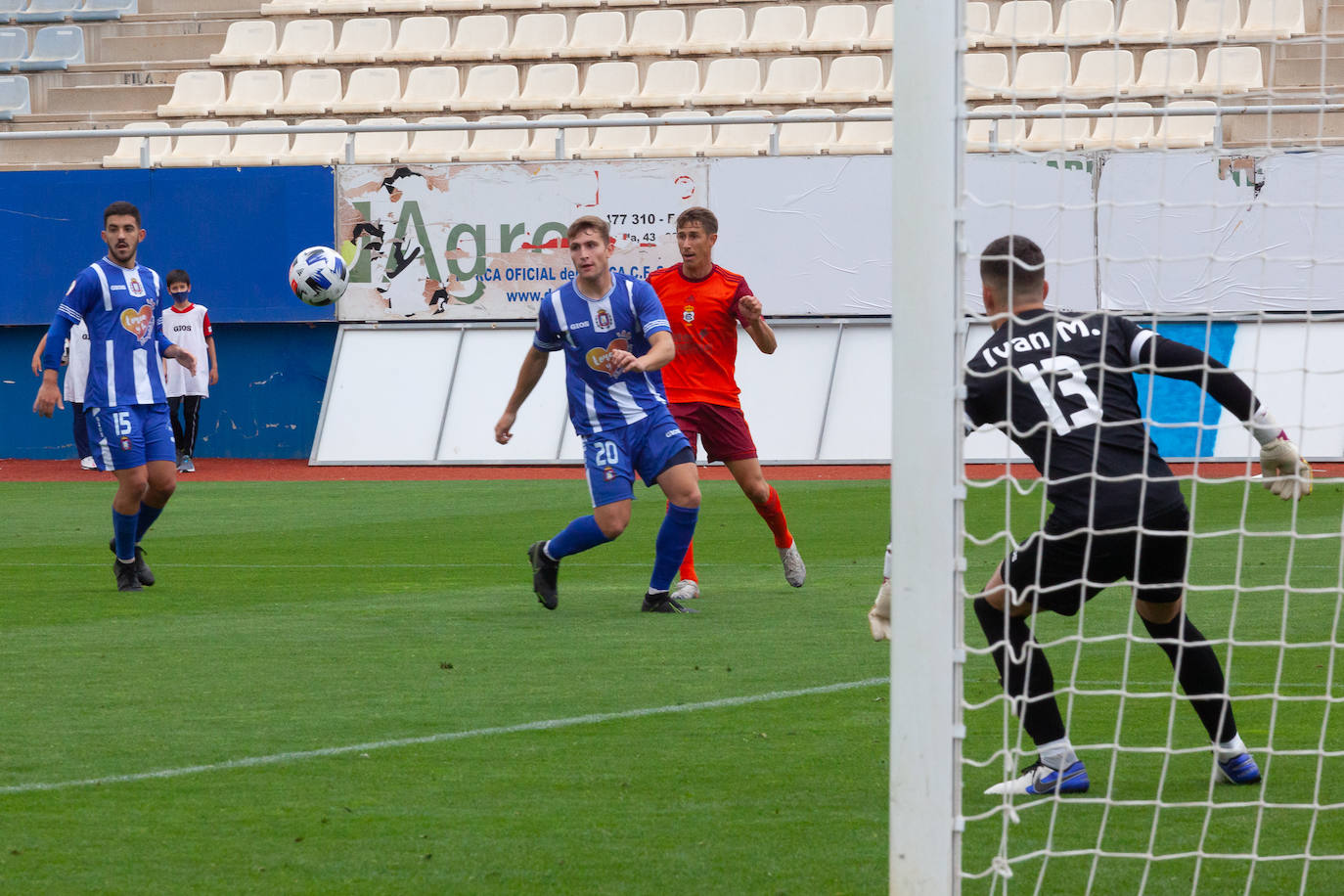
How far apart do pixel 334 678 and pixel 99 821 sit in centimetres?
200

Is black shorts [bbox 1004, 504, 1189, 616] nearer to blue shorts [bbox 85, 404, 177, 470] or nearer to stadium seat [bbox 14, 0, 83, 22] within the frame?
blue shorts [bbox 85, 404, 177, 470]

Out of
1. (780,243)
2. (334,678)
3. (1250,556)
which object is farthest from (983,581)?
(780,243)

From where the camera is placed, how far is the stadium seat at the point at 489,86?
20875mm

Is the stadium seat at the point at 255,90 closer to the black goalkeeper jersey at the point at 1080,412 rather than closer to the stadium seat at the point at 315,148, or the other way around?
the stadium seat at the point at 315,148

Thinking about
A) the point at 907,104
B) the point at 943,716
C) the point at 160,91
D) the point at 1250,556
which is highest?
the point at 160,91

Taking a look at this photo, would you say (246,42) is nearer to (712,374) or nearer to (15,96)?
(15,96)

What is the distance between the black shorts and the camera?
14.7 ft

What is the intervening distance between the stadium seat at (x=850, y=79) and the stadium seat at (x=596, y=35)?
2757mm

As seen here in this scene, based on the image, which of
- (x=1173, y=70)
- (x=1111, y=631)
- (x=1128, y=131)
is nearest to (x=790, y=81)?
(x=1128, y=131)

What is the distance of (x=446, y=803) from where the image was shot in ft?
14.8

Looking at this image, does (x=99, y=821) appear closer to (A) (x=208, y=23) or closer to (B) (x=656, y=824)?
(B) (x=656, y=824)

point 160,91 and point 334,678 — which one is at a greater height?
point 160,91

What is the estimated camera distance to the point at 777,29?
2095 cm

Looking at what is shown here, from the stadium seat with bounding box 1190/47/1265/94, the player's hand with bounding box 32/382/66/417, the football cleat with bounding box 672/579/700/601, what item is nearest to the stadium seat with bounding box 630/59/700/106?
the stadium seat with bounding box 1190/47/1265/94
